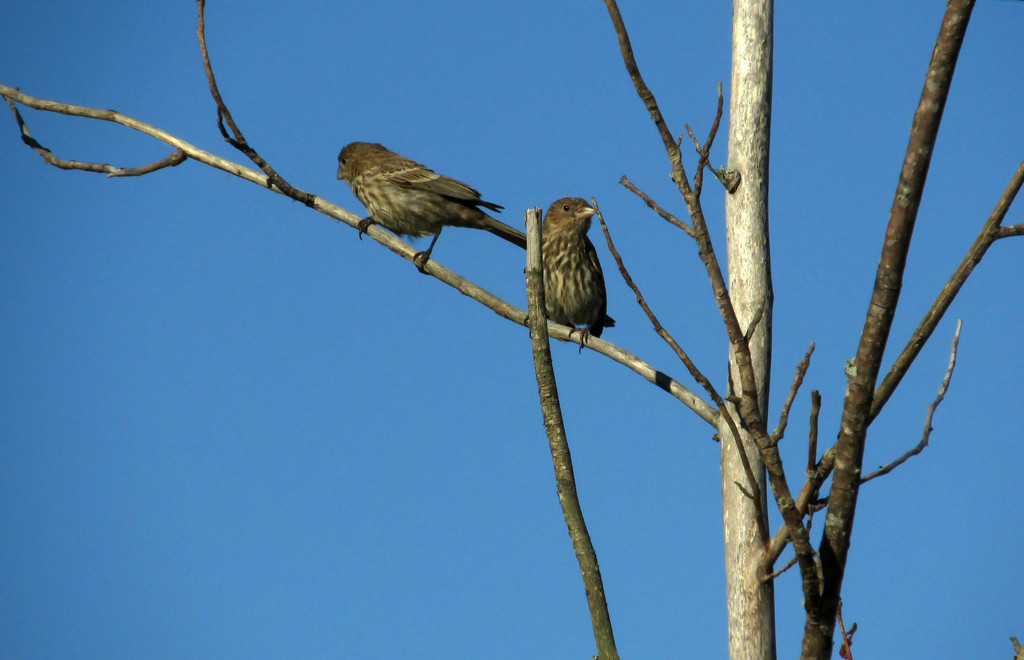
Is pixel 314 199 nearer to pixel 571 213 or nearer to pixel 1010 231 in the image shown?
pixel 571 213

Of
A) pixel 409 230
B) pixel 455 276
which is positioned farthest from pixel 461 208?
pixel 455 276

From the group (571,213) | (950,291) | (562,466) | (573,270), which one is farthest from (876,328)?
(571,213)

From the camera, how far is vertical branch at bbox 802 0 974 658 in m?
2.25

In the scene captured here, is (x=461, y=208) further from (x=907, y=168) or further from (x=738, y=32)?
(x=907, y=168)

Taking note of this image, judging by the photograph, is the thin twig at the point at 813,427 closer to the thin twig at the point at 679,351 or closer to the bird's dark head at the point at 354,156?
the thin twig at the point at 679,351

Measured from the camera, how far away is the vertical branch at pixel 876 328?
225 centimetres

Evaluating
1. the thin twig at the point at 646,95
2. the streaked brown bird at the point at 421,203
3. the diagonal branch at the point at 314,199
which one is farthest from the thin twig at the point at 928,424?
the streaked brown bird at the point at 421,203

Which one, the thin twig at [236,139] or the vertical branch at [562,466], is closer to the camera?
the vertical branch at [562,466]

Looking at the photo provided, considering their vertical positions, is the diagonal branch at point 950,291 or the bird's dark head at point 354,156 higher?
the bird's dark head at point 354,156

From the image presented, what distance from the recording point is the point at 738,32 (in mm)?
4746

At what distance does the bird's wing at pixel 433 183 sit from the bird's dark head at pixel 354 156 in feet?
1.97

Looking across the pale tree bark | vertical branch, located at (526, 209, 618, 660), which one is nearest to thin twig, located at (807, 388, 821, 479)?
vertical branch, located at (526, 209, 618, 660)

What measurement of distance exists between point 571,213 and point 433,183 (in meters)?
1.37

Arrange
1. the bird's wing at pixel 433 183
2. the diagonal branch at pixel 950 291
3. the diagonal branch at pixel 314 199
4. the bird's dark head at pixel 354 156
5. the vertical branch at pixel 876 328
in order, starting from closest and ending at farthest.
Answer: the vertical branch at pixel 876 328 → the diagonal branch at pixel 950 291 → the diagonal branch at pixel 314 199 → the bird's wing at pixel 433 183 → the bird's dark head at pixel 354 156
